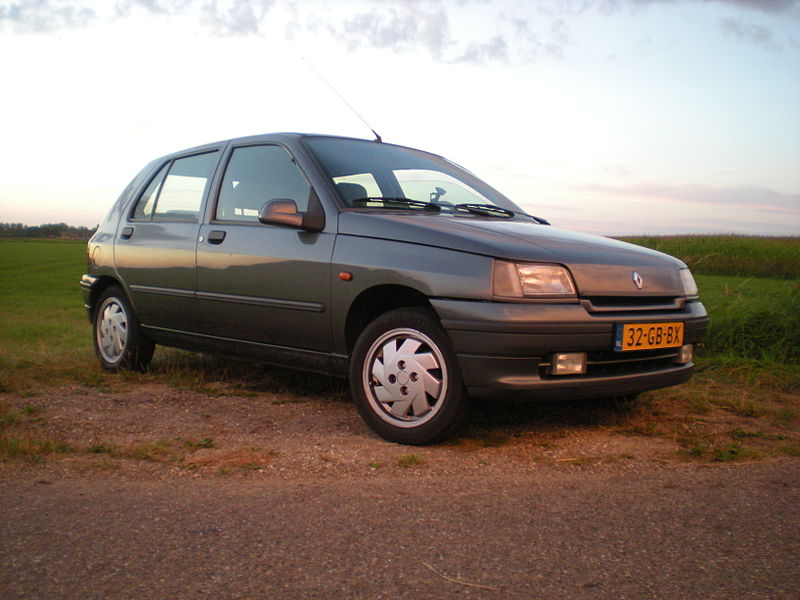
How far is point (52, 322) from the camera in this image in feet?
61.4

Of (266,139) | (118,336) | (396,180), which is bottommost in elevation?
(118,336)

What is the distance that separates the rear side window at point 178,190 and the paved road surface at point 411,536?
2.55m

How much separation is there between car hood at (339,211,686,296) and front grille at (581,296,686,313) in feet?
0.12

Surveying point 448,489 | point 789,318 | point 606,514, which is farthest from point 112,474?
point 789,318

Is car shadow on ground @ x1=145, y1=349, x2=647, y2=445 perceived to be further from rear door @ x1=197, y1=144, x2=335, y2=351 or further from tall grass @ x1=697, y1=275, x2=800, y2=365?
tall grass @ x1=697, y1=275, x2=800, y2=365

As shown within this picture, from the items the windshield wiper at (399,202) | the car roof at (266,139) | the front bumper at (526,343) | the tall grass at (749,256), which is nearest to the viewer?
the front bumper at (526,343)

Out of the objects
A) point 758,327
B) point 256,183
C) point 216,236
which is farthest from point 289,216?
point 758,327

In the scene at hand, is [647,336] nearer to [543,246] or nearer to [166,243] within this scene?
[543,246]

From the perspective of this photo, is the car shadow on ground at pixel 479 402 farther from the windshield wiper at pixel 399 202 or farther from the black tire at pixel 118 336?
the windshield wiper at pixel 399 202

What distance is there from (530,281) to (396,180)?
5.06 feet

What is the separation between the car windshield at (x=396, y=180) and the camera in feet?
15.3

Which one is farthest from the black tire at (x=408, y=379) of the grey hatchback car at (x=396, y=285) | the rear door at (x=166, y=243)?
the rear door at (x=166, y=243)

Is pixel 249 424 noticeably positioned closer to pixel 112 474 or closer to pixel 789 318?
pixel 112 474

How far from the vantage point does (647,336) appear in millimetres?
4008
